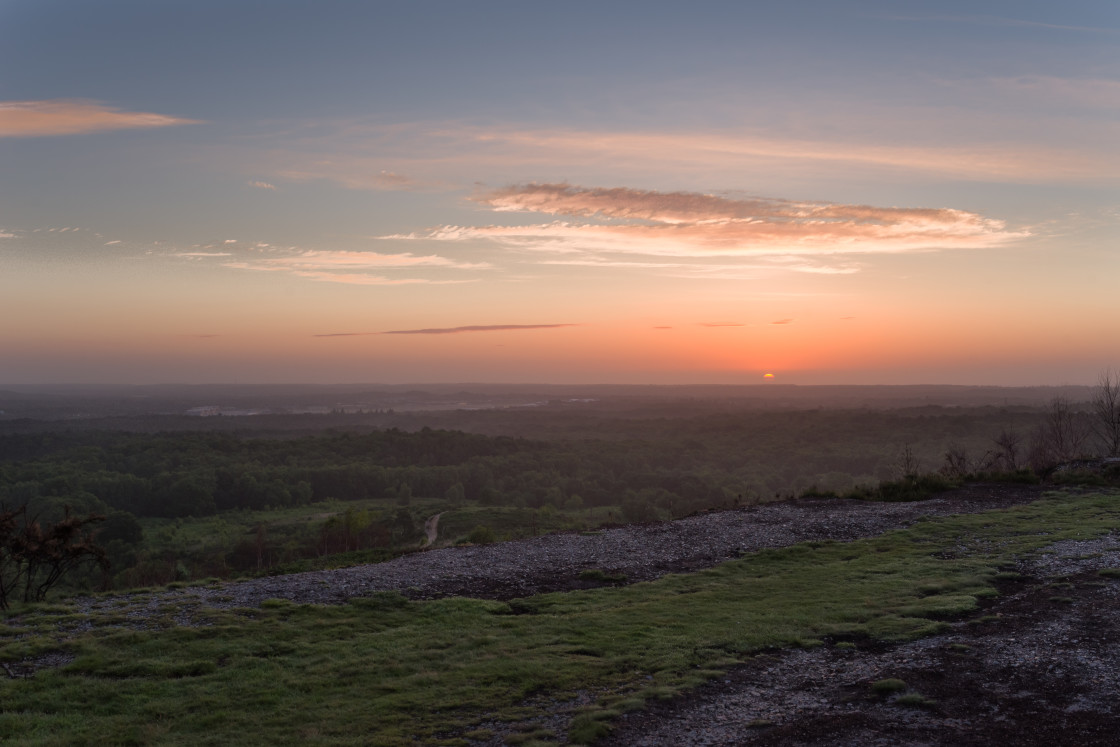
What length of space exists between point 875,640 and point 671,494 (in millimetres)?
83025

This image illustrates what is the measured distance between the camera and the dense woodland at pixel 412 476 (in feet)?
210

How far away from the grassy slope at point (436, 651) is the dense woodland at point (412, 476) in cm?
3258

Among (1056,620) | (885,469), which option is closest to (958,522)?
(1056,620)

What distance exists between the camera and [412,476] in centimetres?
11381

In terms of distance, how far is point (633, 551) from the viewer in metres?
22.4

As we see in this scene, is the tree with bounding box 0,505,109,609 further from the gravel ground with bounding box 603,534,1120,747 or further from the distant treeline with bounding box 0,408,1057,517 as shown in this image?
the distant treeline with bounding box 0,408,1057,517

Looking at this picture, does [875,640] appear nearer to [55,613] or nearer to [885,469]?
[55,613]

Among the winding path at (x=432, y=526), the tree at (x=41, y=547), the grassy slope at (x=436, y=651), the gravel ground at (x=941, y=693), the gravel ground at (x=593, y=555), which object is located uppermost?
the tree at (x=41, y=547)

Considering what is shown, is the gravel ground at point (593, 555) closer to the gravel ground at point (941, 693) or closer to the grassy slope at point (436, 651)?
the grassy slope at point (436, 651)

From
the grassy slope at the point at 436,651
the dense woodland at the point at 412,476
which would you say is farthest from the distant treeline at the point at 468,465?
the grassy slope at the point at 436,651

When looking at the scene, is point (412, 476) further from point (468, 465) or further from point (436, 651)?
point (436, 651)

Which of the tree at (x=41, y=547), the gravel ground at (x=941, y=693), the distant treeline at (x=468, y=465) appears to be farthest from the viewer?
the distant treeline at (x=468, y=465)

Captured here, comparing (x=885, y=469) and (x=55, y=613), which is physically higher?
(x=55, y=613)

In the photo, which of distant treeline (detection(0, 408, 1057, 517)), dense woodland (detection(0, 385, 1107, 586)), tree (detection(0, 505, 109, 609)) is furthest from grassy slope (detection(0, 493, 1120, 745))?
distant treeline (detection(0, 408, 1057, 517))
